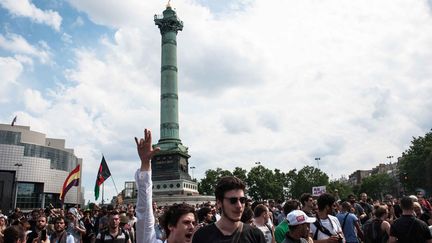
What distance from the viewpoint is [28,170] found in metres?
64.2

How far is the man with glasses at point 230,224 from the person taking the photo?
3174 millimetres

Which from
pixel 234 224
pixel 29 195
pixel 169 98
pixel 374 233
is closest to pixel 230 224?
pixel 234 224

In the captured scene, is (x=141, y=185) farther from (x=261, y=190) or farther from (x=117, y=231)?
(x=261, y=190)

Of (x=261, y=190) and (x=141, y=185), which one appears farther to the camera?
(x=261, y=190)

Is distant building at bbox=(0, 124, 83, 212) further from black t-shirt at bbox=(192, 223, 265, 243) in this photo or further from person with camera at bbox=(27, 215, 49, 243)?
black t-shirt at bbox=(192, 223, 265, 243)

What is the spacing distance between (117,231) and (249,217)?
269cm

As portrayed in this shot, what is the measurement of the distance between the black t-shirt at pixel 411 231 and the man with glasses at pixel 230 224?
3.71m

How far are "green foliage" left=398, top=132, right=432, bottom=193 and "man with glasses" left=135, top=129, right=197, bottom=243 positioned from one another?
60.9 meters

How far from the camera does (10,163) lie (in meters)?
61.7

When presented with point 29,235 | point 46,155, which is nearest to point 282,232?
point 29,235

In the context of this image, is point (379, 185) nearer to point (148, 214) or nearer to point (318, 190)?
point (318, 190)

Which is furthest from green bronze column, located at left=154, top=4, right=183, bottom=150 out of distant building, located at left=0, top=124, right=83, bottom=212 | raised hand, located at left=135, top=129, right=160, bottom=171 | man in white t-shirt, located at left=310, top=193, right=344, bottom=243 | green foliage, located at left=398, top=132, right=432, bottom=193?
raised hand, located at left=135, top=129, right=160, bottom=171

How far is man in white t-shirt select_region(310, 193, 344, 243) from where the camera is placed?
18.3 feet

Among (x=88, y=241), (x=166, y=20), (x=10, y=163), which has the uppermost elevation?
(x=166, y=20)
